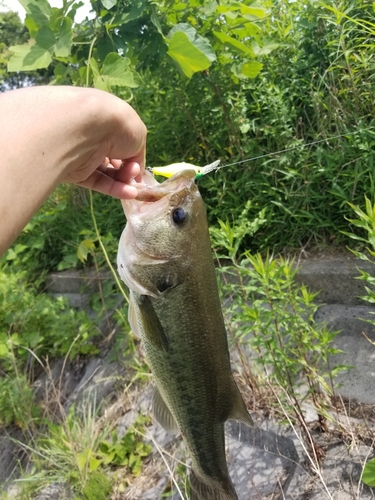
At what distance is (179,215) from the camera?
163 centimetres

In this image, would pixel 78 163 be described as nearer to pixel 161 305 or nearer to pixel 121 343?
pixel 161 305

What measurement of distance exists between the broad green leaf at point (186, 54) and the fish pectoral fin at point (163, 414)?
80.8 inches

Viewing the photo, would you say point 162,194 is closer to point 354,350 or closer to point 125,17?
point 125,17

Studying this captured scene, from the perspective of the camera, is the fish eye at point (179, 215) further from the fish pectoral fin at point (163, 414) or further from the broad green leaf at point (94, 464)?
the broad green leaf at point (94, 464)

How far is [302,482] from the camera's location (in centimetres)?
A: 221

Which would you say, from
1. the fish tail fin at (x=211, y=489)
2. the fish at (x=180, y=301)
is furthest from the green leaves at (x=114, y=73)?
the fish tail fin at (x=211, y=489)

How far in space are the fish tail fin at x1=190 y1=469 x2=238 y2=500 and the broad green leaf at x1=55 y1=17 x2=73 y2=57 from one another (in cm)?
249

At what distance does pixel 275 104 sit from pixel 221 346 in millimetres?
2637

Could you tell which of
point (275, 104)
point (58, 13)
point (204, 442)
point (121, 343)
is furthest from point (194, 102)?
point (204, 442)

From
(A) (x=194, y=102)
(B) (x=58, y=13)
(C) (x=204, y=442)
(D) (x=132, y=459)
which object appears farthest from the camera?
(A) (x=194, y=102)

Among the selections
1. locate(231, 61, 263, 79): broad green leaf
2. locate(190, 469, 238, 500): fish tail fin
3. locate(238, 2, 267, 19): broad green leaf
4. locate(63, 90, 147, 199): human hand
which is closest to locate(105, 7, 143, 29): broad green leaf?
locate(238, 2, 267, 19): broad green leaf

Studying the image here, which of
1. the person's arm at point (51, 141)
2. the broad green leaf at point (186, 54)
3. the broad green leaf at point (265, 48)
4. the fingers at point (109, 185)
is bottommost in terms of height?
the broad green leaf at point (265, 48)

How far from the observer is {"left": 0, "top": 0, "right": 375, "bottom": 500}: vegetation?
2.44m

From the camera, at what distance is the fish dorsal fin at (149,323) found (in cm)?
166
